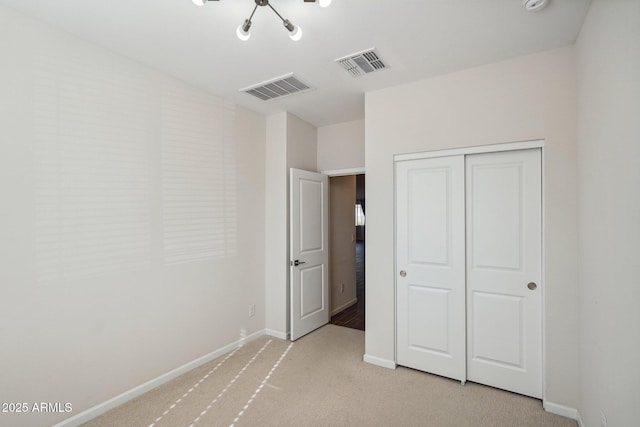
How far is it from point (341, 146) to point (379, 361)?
2660mm

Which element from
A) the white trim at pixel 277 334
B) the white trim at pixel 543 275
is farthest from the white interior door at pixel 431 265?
the white trim at pixel 277 334

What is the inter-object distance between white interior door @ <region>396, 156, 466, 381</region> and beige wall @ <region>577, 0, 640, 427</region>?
822 mm

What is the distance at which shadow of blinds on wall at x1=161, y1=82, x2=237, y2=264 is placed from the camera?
8.83ft

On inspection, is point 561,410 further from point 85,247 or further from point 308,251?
point 85,247

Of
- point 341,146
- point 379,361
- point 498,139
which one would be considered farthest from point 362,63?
point 379,361

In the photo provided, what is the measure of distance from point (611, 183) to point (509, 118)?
108cm

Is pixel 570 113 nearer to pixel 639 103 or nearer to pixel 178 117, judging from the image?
pixel 639 103

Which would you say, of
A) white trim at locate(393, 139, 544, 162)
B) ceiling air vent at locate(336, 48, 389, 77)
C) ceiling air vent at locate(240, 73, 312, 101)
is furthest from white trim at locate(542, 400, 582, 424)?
ceiling air vent at locate(240, 73, 312, 101)

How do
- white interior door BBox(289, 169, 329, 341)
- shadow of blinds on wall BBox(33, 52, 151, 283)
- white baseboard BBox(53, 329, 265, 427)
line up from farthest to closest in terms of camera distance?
1. white interior door BBox(289, 169, 329, 341)
2. white baseboard BBox(53, 329, 265, 427)
3. shadow of blinds on wall BBox(33, 52, 151, 283)

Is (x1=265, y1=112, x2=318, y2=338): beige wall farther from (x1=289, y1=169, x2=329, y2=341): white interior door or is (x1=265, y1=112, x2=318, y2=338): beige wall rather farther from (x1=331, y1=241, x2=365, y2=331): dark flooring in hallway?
(x1=331, y1=241, x2=365, y2=331): dark flooring in hallway

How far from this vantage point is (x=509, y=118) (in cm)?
239

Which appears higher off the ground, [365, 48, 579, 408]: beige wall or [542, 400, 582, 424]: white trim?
[365, 48, 579, 408]: beige wall

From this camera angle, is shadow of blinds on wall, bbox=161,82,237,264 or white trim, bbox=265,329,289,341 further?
white trim, bbox=265,329,289,341

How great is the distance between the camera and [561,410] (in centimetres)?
217
